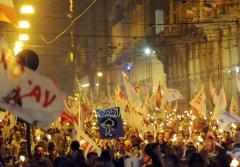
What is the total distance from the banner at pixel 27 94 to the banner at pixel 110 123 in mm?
6757

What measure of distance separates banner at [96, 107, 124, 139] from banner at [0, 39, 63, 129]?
266 inches

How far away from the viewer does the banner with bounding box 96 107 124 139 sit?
15.4 metres

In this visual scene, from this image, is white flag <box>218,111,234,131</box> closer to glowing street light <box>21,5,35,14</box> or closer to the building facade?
glowing street light <box>21,5,35,14</box>

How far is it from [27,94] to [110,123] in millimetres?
7207

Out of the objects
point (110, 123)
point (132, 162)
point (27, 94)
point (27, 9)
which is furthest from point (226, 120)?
point (27, 94)

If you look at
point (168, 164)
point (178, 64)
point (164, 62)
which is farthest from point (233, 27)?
point (168, 164)

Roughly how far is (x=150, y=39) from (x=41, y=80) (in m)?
51.4

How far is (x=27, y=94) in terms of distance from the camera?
8.59 metres

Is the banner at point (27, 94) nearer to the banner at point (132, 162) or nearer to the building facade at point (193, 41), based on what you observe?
the banner at point (132, 162)

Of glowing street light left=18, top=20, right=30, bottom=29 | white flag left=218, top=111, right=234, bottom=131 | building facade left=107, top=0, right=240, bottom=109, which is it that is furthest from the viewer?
building facade left=107, top=0, right=240, bottom=109

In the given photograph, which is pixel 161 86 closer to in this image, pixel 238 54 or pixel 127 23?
pixel 238 54

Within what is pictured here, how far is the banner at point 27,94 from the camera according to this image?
848 centimetres

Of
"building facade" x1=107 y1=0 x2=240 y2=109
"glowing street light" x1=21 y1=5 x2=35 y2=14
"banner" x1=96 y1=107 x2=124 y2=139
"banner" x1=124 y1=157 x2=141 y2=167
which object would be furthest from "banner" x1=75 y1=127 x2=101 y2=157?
"building facade" x1=107 y1=0 x2=240 y2=109

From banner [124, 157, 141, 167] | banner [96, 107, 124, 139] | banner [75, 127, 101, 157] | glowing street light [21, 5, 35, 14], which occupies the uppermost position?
glowing street light [21, 5, 35, 14]
